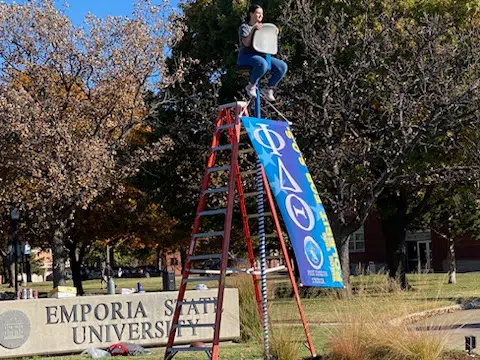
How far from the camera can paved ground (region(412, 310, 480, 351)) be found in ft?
32.5

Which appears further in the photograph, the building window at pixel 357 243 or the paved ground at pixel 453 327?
the building window at pixel 357 243

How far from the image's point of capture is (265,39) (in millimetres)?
9875

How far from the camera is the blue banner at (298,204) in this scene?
8711 millimetres

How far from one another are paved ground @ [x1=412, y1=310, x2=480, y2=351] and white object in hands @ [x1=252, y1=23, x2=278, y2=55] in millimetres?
3787

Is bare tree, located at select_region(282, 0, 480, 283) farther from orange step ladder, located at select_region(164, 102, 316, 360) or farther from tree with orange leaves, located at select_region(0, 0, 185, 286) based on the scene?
orange step ladder, located at select_region(164, 102, 316, 360)

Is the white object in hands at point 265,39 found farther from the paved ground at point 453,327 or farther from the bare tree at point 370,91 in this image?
the bare tree at point 370,91

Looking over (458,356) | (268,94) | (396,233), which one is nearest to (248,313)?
(458,356)

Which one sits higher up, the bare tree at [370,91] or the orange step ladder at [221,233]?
the bare tree at [370,91]

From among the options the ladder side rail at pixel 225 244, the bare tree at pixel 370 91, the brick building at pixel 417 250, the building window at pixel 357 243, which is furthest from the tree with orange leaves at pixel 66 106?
the building window at pixel 357 243

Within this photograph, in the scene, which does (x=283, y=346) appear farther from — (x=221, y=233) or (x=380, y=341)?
(x=221, y=233)

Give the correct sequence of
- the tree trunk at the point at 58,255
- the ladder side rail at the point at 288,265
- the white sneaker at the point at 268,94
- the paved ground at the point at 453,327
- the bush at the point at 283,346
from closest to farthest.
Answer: the ladder side rail at the point at 288,265
the bush at the point at 283,346
the paved ground at the point at 453,327
the white sneaker at the point at 268,94
the tree trunk at the point at 58,255

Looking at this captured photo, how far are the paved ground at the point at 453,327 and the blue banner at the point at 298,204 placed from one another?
1561mm

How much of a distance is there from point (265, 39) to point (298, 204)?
213 cm

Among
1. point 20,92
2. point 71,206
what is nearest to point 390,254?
point 71,206
